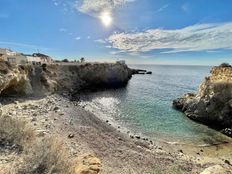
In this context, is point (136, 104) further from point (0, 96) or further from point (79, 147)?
point (79, 147)

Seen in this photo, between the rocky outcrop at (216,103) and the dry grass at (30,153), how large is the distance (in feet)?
71.4

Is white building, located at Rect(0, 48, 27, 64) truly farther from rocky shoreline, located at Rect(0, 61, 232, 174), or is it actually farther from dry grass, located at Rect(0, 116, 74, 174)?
dry grass, located at Rect(0, 116, 74, 174)

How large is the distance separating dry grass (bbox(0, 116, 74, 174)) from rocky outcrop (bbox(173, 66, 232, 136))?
21.8 meters

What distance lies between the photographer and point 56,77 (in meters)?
49.6

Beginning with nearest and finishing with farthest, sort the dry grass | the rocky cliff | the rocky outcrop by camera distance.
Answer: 1. the dry grass
2. the rocky cliff
3. the rocky outcrop

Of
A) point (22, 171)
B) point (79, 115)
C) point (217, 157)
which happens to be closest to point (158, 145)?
point (217, 157)

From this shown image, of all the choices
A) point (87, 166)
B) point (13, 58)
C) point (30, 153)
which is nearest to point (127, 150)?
point (87, 166)

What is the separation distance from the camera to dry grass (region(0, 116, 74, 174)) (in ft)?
26.0

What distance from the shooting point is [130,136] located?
23.5 meters

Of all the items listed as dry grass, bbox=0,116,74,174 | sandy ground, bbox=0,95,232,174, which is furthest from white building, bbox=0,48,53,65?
dry grass, bbox=0,116,74,174

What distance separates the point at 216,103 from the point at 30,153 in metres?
27.1

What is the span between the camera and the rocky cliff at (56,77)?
2836 centimetres

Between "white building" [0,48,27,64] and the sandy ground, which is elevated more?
"white building" [0,48,27,64]

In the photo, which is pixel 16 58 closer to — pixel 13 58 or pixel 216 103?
pixel 13 58
